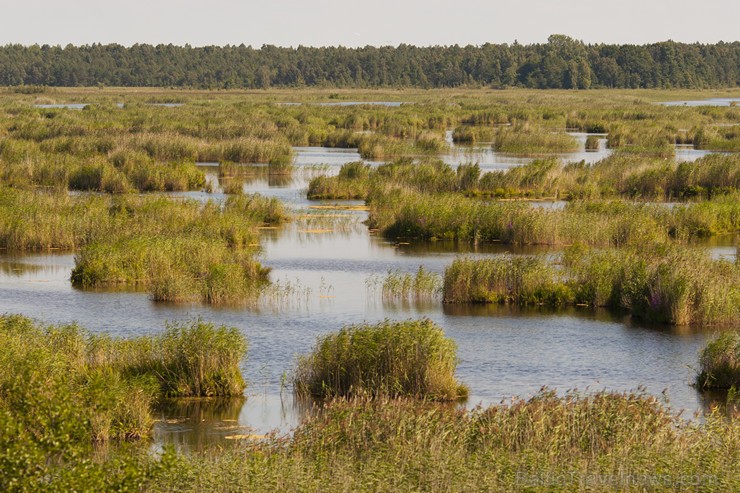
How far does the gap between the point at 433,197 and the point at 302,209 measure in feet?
15.4

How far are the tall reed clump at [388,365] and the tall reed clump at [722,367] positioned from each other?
4074 millimetres

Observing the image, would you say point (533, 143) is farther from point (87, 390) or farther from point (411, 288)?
point (87, 390)

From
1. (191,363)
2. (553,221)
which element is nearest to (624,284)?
(553,221)

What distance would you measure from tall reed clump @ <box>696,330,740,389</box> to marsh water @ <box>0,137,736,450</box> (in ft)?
1.43

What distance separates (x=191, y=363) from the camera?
18266 mm

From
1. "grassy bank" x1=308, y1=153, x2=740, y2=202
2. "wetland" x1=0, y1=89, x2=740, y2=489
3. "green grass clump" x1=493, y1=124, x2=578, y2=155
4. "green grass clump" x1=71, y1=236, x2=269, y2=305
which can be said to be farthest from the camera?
"green grass clump" x1=493, y1=124, x2=578, y2=155

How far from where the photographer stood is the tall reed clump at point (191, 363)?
1817 cm

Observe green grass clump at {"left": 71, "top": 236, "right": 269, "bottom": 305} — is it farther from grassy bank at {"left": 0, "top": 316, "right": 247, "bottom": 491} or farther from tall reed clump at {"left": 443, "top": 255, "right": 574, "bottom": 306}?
grassy bank at {"left": 0, "top": 316, "right": 247, "bottom": 491}

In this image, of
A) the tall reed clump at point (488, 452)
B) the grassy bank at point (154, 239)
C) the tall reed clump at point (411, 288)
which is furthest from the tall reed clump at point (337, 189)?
the tall reed clump at point (488, 452)

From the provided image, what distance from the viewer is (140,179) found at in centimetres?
4475

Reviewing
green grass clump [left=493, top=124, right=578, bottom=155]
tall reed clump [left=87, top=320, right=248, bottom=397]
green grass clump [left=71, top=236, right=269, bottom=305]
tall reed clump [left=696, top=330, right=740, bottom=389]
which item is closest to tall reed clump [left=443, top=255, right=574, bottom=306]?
green grass clump [left=71, top=236, right=269, bottom=305]

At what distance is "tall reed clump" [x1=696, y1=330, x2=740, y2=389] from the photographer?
19047 millimetres

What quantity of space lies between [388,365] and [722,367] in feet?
18.2

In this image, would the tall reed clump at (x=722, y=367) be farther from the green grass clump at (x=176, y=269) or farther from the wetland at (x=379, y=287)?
the green grass clump at (x=176, y=269)
